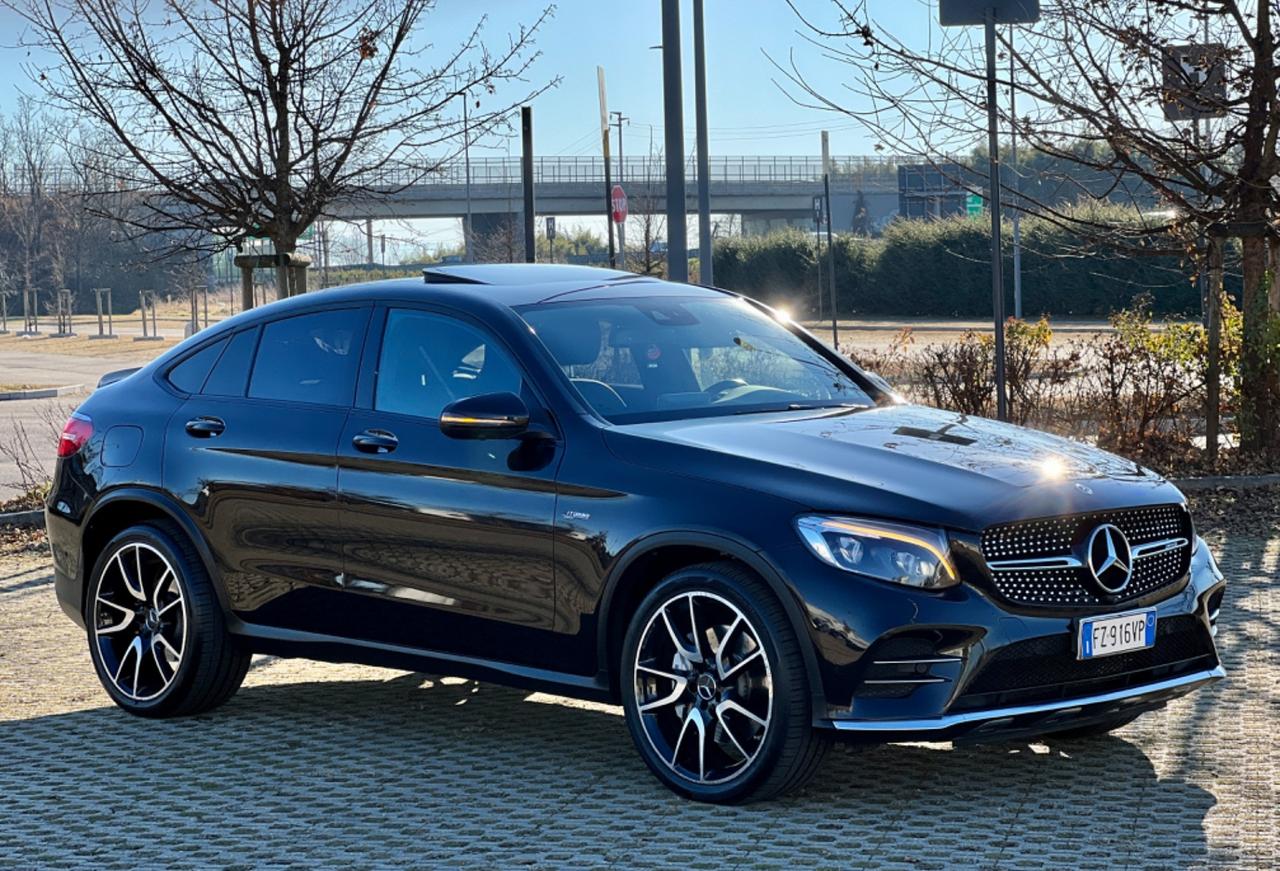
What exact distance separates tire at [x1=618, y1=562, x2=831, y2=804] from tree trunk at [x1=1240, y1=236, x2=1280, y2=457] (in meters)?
9.10

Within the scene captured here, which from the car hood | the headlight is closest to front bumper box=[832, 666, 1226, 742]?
the headlight

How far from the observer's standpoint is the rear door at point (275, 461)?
6895 millimetres

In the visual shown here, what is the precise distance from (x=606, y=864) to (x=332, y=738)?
7.14ft

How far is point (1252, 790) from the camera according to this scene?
579 centimetres

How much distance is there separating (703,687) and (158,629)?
2745 millimetres

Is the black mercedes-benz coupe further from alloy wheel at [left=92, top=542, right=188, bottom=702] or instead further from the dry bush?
the dry bush

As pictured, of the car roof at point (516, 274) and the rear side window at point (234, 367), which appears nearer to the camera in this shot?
the car roof at point (516, 274)

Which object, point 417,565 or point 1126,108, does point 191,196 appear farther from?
point 417,565

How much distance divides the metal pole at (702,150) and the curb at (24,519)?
5730 millimetres

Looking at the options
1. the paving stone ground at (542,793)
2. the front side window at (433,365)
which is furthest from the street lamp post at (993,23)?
the front side window at (433,365)

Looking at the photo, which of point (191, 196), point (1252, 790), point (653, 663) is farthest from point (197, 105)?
point (1252, 790)

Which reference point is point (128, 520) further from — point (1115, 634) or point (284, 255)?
point (284, 255)

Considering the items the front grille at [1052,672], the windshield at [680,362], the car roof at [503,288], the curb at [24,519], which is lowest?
the curb at [24,519]

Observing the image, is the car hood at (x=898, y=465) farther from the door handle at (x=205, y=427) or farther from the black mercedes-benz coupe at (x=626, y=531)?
the door handle at (x=205, y=427)
